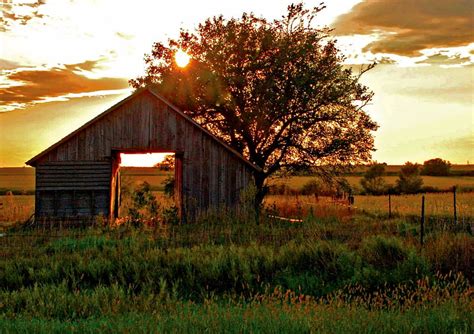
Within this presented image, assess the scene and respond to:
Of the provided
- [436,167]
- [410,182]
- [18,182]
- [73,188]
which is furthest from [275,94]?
[18,182]

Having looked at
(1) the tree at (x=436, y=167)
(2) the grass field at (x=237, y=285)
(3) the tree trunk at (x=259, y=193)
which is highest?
(1) the tree at (x=436, y=167)

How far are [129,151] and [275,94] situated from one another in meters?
9.10

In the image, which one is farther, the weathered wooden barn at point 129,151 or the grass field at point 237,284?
the weathered wooden barn at point 129,151

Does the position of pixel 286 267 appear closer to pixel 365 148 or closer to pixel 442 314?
pixel 442 314

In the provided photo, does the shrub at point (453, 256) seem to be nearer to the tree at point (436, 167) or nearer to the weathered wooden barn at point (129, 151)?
the weathered wooden barn at point (129, 151)

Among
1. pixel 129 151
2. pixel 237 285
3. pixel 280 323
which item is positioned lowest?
pixel 237 285

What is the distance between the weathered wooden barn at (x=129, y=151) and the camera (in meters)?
26.0

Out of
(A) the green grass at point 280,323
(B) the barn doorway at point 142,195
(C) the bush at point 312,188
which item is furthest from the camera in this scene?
(C) the bush at point 312,188

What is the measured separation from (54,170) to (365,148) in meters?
17.1

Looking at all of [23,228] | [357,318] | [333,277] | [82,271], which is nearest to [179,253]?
[82,271]

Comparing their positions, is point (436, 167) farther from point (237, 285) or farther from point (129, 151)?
point (237, 285)

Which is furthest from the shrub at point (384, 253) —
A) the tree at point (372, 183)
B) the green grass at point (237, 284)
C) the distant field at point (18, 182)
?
the distant field at point (18, 182)

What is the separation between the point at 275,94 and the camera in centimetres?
3158

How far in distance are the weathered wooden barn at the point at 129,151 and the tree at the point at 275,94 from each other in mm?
5004
